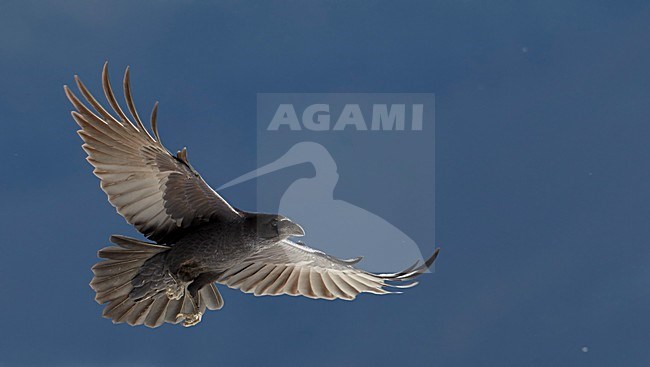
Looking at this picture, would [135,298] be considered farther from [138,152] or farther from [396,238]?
[396,238]

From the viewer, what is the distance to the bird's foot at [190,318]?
9188 mm

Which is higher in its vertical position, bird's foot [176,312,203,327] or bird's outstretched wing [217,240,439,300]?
bird's outstretched wing [217,240,439,300]

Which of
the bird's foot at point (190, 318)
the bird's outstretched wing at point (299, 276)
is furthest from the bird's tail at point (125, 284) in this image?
the bird's outstretched wing at point (299, 276)

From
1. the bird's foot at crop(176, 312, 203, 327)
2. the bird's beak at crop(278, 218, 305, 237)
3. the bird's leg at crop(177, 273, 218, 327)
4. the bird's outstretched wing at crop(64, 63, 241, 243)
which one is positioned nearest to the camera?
the bird's outstretched wing at crop(64, 63, 241, 243)

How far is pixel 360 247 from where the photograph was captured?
10.7 meters

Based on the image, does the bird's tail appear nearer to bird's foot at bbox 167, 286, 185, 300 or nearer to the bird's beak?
bird's foot at bbox 167, 286, 185, 300

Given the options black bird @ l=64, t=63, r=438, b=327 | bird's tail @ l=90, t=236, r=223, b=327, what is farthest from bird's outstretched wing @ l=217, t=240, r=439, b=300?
bird's tail @ l=90, t=236, r=223, b=327

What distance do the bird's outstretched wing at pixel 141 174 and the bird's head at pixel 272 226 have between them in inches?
10.6

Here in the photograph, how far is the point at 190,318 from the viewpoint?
921cm

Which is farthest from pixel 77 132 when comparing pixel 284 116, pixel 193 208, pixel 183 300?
pixel 284 116

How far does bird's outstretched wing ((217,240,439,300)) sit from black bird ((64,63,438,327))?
12.9 inches

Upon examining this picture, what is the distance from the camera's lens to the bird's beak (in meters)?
8.54

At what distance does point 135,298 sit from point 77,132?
1.71m

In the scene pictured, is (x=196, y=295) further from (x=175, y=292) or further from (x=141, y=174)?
(x=141, y=174)
